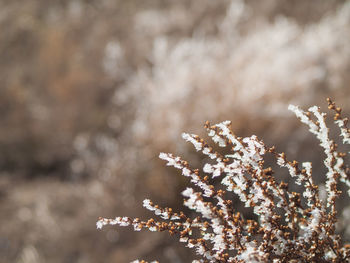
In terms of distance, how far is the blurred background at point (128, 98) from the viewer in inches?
128

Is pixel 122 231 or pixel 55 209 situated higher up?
pixel 55 209

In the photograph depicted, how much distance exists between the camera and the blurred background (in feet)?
10.6

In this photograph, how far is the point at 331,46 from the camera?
4.49 meters

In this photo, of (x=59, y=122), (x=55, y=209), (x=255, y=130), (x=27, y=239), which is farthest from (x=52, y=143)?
(x=255, y=130)

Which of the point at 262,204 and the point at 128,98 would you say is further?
the point at 128,98

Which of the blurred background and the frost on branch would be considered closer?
the frost on branch

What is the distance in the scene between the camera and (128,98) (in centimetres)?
560

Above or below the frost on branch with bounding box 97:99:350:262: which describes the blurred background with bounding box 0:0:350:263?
above

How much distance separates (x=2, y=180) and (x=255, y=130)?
3405 millimetres

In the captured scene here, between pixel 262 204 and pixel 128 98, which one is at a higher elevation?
pixel 128 98

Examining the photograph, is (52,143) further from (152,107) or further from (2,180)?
(152,107)

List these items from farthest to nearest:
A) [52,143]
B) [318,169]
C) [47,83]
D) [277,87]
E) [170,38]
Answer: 1. [170,38]
2. [47,83]
3. [52,143]
4. [277,87]
5. [318,169]

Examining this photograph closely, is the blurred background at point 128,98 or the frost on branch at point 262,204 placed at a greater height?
the blurred background at point 128,98

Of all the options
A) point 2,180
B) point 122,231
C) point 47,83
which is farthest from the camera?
point 47,83
